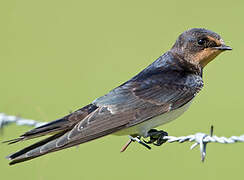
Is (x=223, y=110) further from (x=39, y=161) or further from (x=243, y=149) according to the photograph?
(x=39, y=161)

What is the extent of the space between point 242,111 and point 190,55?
2.79 metres

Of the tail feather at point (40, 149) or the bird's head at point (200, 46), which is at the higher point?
the bird's head at point (200, 46)

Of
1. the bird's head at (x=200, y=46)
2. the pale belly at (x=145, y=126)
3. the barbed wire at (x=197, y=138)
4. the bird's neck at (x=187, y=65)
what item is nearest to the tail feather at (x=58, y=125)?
the barbed wire at (x=197, y=138)

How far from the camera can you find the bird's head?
185 inches

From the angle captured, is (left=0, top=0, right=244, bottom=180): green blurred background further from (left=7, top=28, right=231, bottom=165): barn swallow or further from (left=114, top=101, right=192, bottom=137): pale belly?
(left=114, top=101, right=192, bottom=137): pale belly

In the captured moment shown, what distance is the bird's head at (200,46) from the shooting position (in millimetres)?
4703

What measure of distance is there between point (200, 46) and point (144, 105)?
0.98 meters

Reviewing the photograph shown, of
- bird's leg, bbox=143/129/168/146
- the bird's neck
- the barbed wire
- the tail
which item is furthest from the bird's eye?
the barbed wire

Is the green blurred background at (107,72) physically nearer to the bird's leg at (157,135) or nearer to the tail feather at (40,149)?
the tail feather at (40,149)

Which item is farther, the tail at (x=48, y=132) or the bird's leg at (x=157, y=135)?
the bird's leg at (x=157, y=135)

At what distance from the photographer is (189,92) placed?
14.2 feet

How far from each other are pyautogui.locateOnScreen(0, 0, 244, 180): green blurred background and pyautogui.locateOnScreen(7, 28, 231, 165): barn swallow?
0.59 meters

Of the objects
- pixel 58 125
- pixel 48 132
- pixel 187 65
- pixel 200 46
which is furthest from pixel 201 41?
pixel 48 132

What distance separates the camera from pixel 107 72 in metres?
9.03
